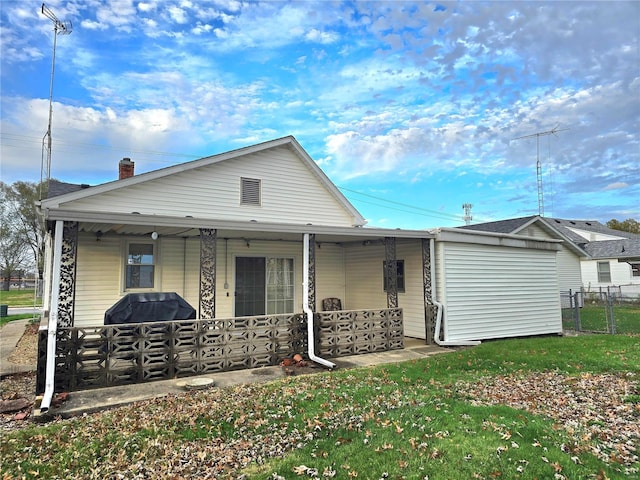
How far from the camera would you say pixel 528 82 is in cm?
1234

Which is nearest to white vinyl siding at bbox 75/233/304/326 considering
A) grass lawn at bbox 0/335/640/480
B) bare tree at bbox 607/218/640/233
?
grass lawn at bbox 0/335/640/480

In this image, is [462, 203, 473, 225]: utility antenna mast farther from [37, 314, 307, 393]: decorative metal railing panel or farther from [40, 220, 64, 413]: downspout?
[40, 220, 64, 413]: downspout

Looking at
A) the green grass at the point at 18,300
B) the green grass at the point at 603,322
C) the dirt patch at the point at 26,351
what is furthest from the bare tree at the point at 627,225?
the green grass at the point at 18,300

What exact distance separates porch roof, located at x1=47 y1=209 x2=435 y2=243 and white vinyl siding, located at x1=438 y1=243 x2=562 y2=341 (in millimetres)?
1347

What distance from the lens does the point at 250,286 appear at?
10672mm

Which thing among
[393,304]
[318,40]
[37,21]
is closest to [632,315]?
[393,304]

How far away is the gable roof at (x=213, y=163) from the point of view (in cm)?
857

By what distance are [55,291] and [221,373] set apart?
2.87 m

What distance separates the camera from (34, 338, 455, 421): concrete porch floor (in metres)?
4.94

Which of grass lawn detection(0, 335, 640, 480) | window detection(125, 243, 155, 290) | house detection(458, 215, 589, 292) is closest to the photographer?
grass lawn detection(0, 335, 640, 480)

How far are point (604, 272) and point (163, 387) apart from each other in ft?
93.7


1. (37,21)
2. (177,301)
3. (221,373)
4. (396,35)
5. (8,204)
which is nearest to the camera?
(221,373)

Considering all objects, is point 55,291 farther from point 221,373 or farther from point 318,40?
point 318,40

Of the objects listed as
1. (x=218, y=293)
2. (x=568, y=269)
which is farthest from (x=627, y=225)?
(x=218, y=293)
